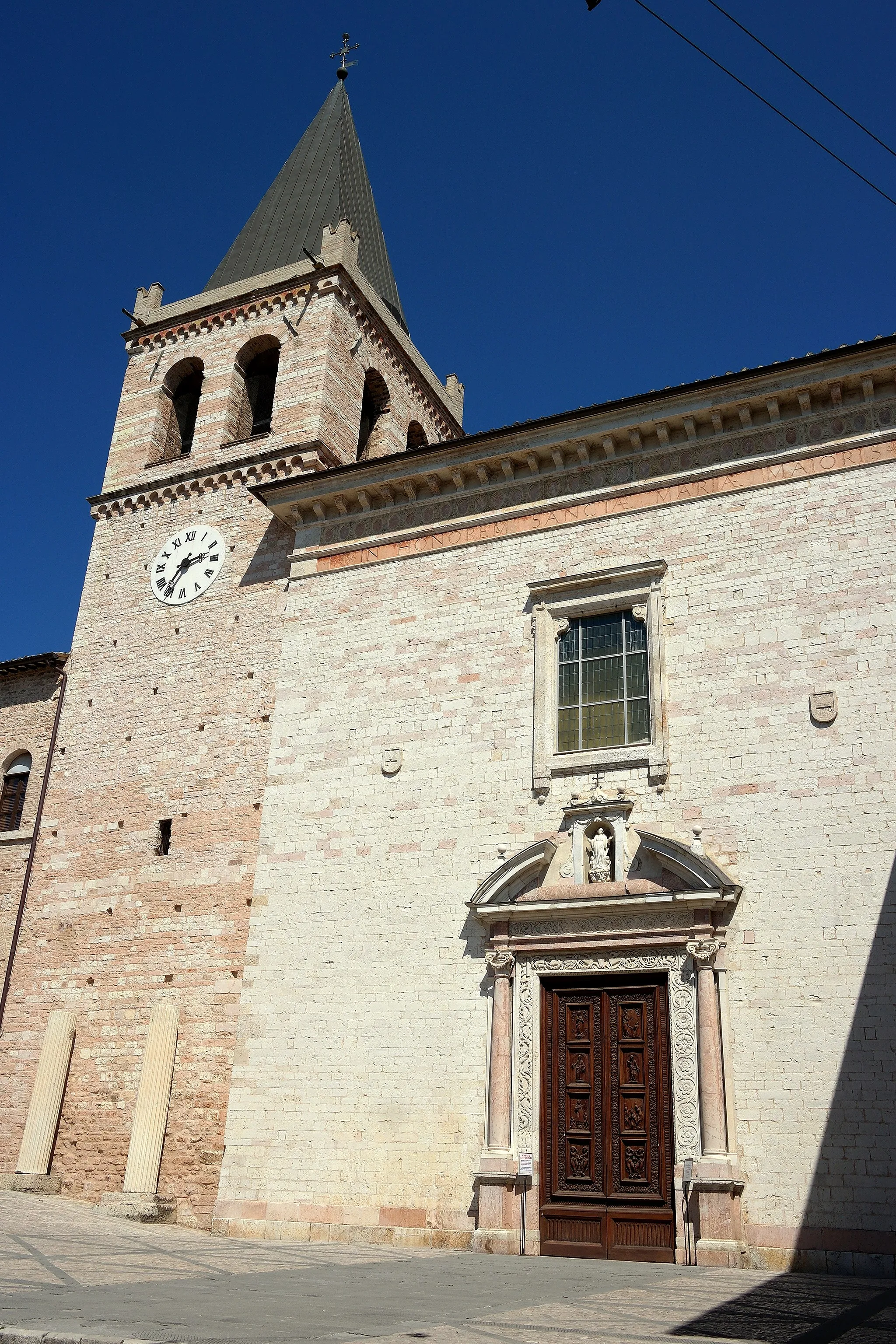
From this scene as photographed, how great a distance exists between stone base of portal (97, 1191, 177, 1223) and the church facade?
61 mm

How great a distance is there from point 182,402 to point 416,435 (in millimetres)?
4458

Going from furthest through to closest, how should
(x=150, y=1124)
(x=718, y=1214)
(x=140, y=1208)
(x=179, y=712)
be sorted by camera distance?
1. (x=179, y=712)
2. (x=150, y=1124)
3. (x=140, y=1208)
4. (x=718, y=1214)

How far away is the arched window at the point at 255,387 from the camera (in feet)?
65.4

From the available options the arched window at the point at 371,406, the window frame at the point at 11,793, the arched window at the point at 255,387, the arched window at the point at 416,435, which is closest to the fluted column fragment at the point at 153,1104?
the window frame at the point at 11,793

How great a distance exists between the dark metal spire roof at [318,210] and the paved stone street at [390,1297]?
Result: 16811 millimetres

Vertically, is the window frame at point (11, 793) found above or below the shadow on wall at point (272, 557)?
below

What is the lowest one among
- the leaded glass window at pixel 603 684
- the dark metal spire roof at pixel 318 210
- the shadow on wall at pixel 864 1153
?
the shadow on wall at pixel 864 1153

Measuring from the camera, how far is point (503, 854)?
515 inches

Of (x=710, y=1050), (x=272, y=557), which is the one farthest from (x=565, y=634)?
(x=272, y=557)

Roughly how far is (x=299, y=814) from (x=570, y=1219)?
5764mm

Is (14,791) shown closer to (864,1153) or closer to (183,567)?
(183,567)

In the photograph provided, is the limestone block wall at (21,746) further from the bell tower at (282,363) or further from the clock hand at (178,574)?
the bell tower at (282,363)

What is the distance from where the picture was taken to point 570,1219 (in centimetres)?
1143

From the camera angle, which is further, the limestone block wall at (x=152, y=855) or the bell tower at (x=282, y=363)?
the bell tower at (x=282, y=363)
